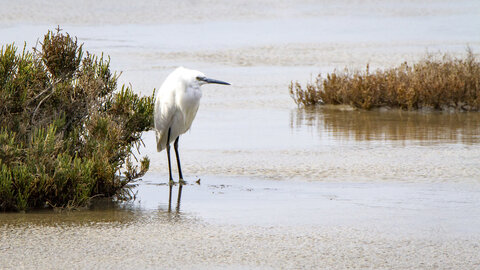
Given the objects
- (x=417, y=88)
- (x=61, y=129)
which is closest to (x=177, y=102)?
(x=61, y=129)

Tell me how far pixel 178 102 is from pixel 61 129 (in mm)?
1303

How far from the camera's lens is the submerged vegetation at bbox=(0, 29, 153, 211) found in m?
7.64

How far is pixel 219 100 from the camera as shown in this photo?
1661cm

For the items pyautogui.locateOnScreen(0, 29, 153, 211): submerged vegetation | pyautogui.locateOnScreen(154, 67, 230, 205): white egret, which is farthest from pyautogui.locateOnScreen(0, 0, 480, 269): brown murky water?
pyautogui.locateOnScreen(154, 67, 230, 205): white egret

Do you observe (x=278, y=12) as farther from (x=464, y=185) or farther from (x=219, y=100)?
(x=464, y=185)

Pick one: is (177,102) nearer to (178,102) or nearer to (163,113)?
(178,102)

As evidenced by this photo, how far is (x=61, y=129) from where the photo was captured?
868cm

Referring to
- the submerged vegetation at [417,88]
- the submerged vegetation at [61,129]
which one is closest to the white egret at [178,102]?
the submerged vegetation at [61,129]

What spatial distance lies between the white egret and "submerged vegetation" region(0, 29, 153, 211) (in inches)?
8.1

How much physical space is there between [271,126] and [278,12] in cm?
2906

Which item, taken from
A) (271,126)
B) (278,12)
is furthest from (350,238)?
(278,12)

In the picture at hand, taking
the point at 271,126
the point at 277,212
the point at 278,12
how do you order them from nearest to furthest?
the point at 277,212 < the point at 271,126 < the point at 278,12

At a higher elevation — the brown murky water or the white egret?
the white egret

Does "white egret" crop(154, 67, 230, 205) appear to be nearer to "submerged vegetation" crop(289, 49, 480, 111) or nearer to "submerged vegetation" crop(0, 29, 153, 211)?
"submerged vegetation" crop(0, 29, 153, 211)
